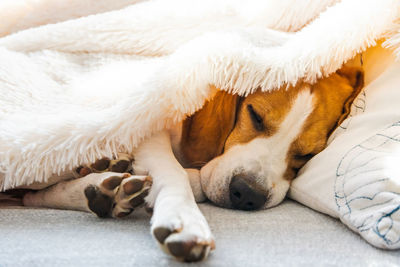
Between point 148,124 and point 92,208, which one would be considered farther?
point 148,124

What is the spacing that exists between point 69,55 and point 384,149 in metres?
1.10

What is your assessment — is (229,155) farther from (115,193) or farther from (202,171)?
(115,193)

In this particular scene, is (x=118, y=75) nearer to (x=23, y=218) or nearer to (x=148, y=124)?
(x=148, y=124)

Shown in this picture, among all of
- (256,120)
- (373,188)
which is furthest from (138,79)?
(373,188)

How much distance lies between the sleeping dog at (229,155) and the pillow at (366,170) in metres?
0.07

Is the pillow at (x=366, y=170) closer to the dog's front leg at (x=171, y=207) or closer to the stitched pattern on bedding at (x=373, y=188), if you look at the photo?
the stitched pattern on bedding at (x=373, y=188)

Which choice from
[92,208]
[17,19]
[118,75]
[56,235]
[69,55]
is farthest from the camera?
[17,19]

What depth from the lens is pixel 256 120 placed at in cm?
122

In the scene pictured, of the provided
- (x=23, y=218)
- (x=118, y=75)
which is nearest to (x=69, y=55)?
(x=118, y=75)

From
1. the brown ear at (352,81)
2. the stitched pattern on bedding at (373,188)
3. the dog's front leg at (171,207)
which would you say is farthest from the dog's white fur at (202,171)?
the stitched pattern on bedding at (373,188)

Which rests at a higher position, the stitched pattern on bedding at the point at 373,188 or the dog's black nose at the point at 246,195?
the stitched pattern on bedding at the point at 373,188

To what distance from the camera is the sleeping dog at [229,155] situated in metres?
0.94

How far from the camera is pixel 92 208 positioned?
3.12 ft

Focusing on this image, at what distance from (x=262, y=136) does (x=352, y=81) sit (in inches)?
14.3
